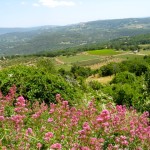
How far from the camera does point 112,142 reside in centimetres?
517

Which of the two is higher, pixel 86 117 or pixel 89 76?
pixel 86 117

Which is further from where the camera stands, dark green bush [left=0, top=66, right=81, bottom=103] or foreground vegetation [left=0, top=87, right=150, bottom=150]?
dark green bush [left=0, top=66, right=81, bottom=103]

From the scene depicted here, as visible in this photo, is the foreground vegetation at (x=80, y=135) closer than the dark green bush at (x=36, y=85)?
Yes

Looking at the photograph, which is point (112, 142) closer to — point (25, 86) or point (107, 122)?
point (107, 122)

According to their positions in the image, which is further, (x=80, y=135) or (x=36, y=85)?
(x=36, y=85)

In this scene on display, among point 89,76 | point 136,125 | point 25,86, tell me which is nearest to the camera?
point 136,125

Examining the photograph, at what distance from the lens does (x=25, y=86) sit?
35.2 ft

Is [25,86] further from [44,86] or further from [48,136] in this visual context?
[48,136]

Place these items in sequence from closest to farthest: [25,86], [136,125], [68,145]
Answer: [68,145] < [136,125] < [25,86]

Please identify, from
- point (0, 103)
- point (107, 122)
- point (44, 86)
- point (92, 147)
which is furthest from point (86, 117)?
point (44, 86)

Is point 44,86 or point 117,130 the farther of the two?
point 44,86

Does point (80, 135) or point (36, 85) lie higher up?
point (80, 135)

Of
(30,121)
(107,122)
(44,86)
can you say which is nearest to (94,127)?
(107,122)

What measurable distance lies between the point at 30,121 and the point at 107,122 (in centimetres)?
193
